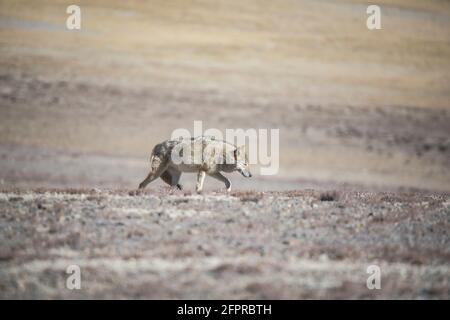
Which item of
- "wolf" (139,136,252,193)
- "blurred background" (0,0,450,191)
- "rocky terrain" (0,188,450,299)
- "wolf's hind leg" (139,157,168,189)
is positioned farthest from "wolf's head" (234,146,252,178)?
"blurred background" (0,0,450,191)

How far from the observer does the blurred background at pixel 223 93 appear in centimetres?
5697

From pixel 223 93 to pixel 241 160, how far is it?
5500cm

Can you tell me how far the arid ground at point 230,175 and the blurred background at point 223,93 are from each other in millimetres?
241

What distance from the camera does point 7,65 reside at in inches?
3100

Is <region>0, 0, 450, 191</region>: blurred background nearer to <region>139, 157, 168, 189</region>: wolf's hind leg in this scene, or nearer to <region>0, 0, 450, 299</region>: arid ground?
<region>0, 0, 450, 299</region>: arid ground

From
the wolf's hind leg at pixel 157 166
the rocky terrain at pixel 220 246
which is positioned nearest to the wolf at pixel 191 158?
the wolf's hind leg at pixel 157 166

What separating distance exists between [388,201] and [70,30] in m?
78.3

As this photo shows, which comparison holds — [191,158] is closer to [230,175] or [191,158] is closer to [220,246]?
[220,246]

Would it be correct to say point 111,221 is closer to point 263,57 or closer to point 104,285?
point 104,285

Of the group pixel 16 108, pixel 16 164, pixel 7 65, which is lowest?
pixel 16 164

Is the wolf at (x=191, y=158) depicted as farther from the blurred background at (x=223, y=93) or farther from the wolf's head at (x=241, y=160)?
the blurred background at (x=223, y=93)

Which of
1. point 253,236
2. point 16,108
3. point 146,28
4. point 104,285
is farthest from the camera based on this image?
point 146,28

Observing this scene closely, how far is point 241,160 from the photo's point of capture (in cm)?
2233

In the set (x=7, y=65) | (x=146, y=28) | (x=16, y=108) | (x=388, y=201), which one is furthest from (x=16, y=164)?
(x=146, y=28)
